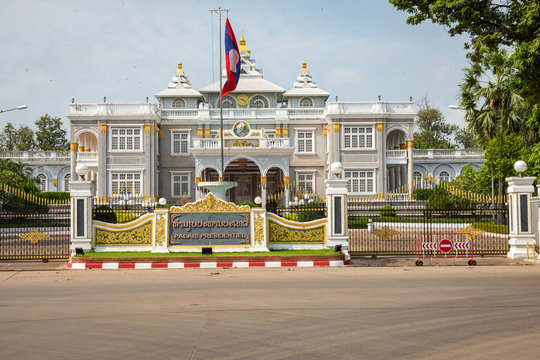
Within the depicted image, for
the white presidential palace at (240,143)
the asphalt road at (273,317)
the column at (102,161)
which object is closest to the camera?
the asphalt road at (273,317)

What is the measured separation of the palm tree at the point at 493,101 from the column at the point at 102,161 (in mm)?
24061

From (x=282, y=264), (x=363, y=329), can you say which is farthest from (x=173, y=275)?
(x=363, y=329)

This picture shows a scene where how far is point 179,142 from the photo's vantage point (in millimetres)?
41094

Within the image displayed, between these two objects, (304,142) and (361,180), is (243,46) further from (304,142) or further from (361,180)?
(361,180)

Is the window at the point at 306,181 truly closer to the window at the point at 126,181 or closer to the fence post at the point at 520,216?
the window at the point at 126,181

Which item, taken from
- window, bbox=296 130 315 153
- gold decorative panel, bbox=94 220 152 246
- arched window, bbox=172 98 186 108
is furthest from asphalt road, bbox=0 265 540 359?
arched window, bbox=172 98 186 108

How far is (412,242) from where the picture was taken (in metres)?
21.2

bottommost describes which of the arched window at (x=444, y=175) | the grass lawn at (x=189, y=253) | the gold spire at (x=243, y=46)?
the grass lawn at (x=189, y=253)

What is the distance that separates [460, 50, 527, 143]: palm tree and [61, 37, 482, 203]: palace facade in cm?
1073

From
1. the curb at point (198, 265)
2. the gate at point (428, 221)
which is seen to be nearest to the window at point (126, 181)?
the gate at point (428, 221)

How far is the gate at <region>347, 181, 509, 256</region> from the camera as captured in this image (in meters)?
17.1

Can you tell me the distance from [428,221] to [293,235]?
703 cm

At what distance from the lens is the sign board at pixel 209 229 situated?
1587 cm

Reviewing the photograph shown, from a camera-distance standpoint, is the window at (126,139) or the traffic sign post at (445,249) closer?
the traffic sign post at (445,249)
